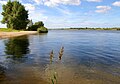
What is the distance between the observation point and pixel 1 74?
44.8ft

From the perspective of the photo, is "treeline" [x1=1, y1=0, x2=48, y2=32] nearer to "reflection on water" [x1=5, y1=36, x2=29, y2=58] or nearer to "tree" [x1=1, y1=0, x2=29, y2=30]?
"tree" [x1=1, y1=0, x2=29, y2=30]

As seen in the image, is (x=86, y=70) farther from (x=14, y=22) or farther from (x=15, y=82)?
(x=14, y=22)

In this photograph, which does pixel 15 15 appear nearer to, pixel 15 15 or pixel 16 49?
pixel 15 15

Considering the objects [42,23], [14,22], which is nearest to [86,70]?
[14,22]

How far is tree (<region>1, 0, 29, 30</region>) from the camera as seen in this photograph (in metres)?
101

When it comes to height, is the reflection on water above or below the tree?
below

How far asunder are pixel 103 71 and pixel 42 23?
354 ft

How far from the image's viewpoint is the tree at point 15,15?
100812 millimetres

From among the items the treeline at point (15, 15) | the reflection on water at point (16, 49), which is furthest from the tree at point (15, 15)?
the reflection on water at point (16, 49)

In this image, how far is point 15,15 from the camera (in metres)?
100

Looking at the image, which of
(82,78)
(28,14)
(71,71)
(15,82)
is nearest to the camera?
(15,82)

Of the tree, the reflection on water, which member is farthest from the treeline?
the reflection on water

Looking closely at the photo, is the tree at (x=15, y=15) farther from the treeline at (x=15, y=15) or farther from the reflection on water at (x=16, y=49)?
the reflection on water at (x=16, y=49)

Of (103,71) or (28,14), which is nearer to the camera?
(103,71)
